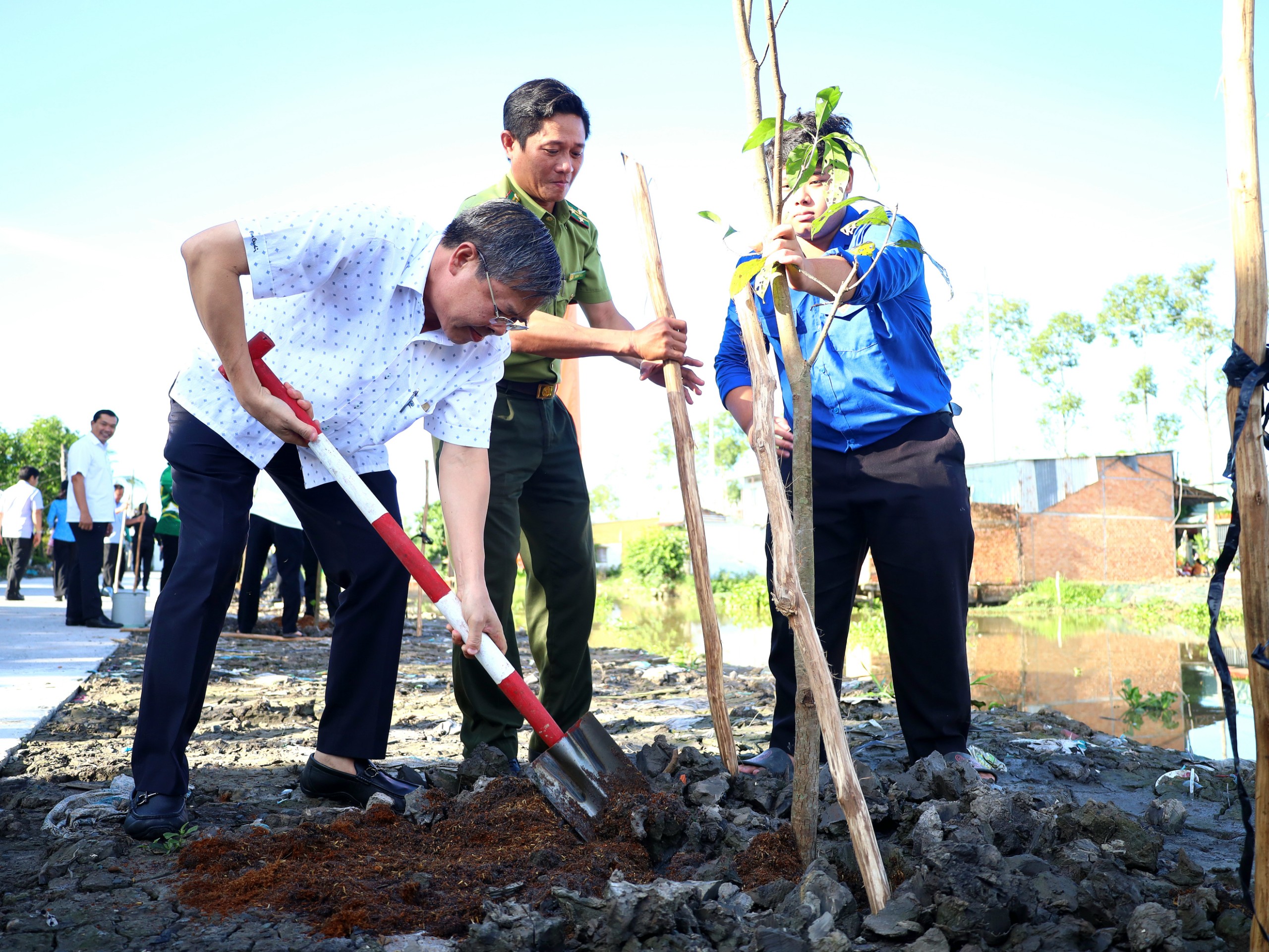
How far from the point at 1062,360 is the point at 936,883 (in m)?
41.9

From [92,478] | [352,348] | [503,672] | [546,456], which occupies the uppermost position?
[352,348]

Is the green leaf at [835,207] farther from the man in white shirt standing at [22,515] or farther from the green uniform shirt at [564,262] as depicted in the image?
the man in white shirt standing at [22,515]

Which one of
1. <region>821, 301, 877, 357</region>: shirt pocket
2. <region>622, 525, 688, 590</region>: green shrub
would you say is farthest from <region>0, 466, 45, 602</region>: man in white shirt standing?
<region>622, 525, 688, 590</region>: green shrub

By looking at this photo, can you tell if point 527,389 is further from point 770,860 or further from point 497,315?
point 770,860

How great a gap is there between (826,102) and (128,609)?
8.67 m

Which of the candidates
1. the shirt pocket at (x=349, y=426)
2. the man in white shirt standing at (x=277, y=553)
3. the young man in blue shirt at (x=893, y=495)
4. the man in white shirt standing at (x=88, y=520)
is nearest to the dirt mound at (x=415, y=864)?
Answer: the young man in blue shirt at (x=893, y=495)

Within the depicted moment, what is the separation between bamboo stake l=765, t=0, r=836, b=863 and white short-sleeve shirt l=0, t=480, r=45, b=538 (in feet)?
37.8

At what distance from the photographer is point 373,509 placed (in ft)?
8.13

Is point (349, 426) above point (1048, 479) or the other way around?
the other way around

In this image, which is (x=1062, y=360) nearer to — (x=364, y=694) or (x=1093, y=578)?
(x=1093, y=578)

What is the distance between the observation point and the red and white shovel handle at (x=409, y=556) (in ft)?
8.02

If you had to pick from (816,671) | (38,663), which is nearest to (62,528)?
(38,663)

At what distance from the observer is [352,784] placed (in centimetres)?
271

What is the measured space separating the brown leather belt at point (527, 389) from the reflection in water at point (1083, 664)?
2941mm
